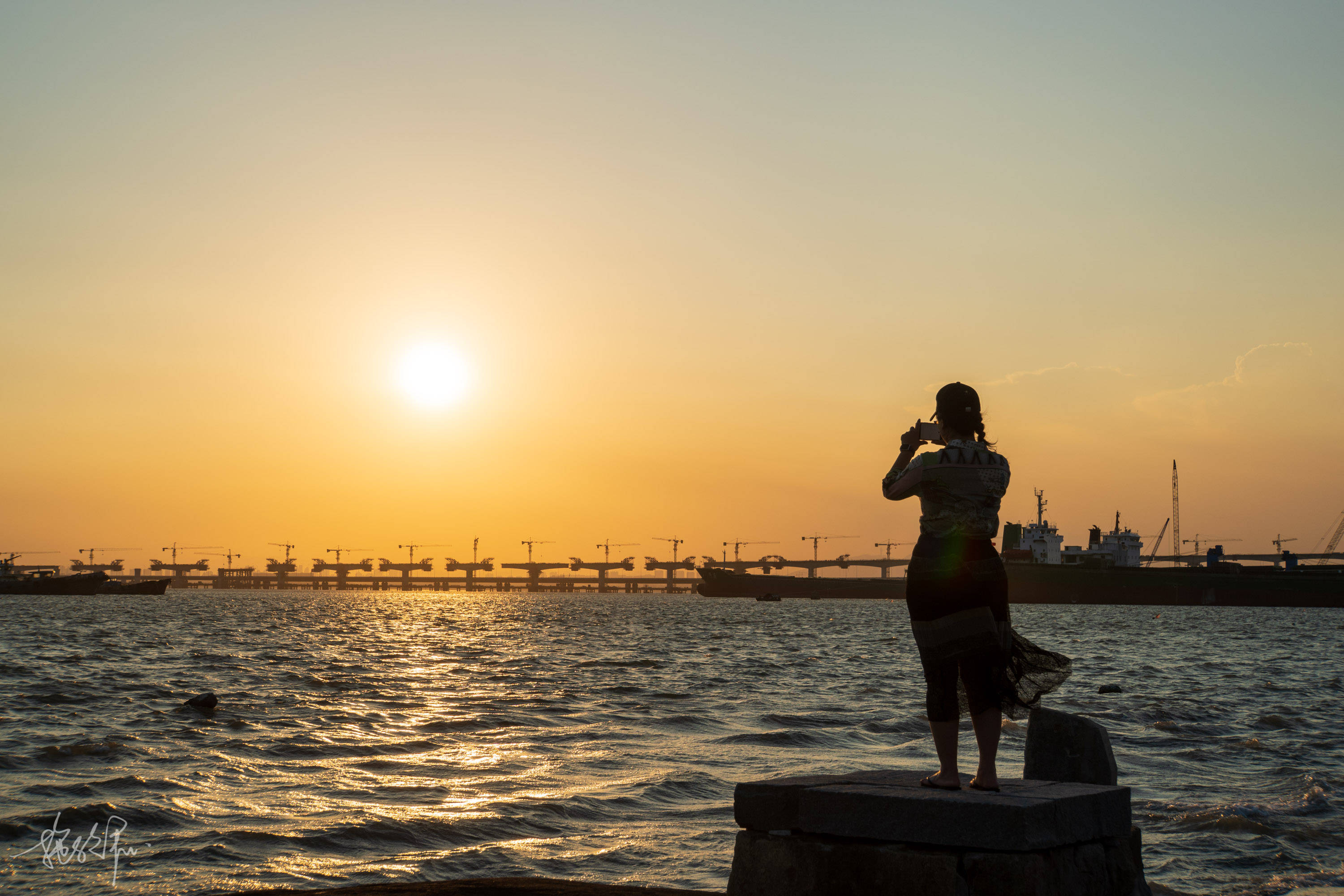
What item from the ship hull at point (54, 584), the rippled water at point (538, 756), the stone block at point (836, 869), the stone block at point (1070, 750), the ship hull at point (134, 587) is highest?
the stone block at point (1070, 750)

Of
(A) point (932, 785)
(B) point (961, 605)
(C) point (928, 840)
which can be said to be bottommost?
(C) point (928, 840)

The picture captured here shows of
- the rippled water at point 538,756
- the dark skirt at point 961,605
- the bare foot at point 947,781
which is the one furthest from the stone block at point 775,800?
the rippled water at point 538,756

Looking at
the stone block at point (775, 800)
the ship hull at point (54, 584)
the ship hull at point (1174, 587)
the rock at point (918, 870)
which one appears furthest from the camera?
the ship hull at point (54, 584)

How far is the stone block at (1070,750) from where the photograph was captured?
17.9 ft

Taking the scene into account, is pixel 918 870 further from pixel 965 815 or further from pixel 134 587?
pixel 134 587

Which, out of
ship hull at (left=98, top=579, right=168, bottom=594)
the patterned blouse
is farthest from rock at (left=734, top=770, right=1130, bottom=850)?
ship hull at (left=98, top=579, right=168, bottom=594)

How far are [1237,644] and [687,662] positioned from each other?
2364 cm

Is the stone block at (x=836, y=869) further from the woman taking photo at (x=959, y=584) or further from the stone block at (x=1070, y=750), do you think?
the stone block at (x=1070, y=750)

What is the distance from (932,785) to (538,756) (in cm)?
920

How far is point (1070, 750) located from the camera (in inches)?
219

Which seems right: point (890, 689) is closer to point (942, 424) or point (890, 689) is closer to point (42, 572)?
point (942, 424)

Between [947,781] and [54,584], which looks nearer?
[947,781]
